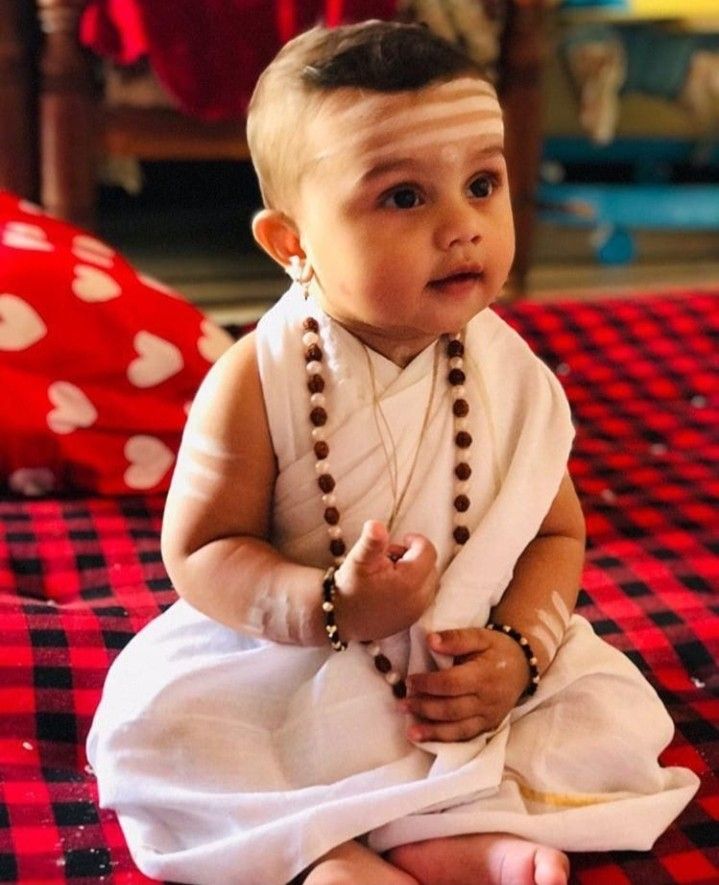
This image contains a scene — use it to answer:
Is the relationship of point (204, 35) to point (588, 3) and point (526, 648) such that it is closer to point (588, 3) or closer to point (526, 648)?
point (588, 3)

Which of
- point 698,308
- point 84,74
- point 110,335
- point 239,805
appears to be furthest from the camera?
point 84,74

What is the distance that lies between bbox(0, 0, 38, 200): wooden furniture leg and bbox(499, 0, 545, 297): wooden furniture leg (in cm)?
91

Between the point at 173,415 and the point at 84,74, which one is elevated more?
the point at 84,74

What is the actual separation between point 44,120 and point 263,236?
145 cm

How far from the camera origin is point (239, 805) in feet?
2.38

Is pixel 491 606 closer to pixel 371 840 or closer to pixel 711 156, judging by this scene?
pixel 371 840

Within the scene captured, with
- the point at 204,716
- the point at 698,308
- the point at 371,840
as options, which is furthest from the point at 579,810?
the point at 698,308

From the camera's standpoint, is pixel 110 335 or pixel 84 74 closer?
pixel 110 335

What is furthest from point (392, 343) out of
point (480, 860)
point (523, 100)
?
point (523, 100)

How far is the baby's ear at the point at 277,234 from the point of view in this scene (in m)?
0.78

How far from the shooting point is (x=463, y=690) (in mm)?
738

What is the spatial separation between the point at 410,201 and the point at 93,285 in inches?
28.3

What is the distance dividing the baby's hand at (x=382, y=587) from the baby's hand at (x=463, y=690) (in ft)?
0.14

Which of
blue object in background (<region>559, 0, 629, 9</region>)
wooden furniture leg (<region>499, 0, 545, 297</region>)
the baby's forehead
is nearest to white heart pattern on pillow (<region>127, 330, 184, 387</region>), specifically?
the baby's forehead
